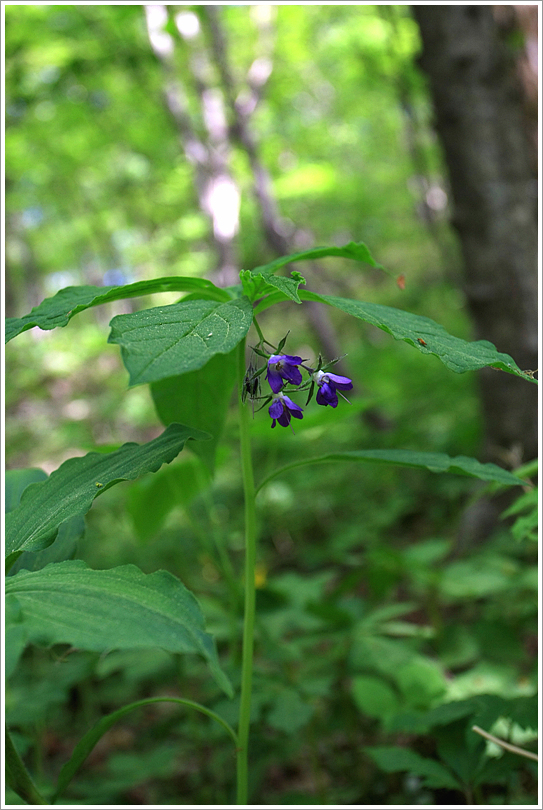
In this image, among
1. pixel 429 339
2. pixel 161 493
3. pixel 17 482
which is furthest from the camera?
pixel 161 493

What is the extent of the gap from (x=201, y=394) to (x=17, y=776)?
62cm

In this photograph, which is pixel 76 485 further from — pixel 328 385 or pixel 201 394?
pixel 328 385

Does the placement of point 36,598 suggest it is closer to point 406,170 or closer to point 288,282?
point 288,282

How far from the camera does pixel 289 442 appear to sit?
502 centimetres

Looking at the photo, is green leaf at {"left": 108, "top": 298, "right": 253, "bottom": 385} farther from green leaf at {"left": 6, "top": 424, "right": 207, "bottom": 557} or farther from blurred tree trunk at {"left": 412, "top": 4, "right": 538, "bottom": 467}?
blurred tree trunk at {"left": 412, "top": 4, "right": 538, "bottom": 467}

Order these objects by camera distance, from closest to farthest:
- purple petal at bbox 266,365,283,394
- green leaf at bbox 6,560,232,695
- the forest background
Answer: green leaf at bbox 6,560,232,695 → purple petal at bbox 266,365,283,394 → the forest background

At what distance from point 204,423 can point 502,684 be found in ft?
3.82

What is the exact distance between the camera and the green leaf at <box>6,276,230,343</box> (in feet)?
2.27

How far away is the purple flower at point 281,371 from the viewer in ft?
2.47

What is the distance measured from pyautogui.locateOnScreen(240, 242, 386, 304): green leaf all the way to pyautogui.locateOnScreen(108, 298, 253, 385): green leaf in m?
0.05

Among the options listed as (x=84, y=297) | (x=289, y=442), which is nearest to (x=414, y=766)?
(x=84, y=297)

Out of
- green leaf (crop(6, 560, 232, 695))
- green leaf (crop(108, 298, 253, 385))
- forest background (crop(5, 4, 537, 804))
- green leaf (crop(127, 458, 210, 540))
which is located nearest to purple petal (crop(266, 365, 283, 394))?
green leaf (crop(108, 298, 253, 385))

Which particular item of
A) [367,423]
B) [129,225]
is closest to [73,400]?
[367,423]

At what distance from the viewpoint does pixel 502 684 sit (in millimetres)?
1467
